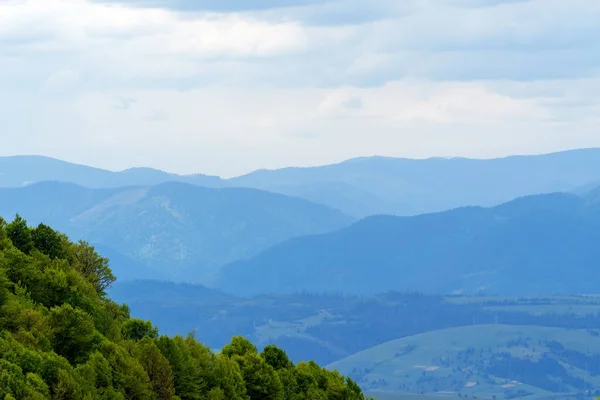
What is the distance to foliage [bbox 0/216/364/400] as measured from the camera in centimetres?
8144

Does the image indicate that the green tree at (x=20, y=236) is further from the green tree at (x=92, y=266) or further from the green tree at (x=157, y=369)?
the green tree at (x=157, y=369)

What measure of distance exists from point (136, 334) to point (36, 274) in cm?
1101

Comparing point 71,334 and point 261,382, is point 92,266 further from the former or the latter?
point 71,334

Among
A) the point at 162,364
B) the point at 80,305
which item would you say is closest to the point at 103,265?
the point at 80,305

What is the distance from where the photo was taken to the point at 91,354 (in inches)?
3472

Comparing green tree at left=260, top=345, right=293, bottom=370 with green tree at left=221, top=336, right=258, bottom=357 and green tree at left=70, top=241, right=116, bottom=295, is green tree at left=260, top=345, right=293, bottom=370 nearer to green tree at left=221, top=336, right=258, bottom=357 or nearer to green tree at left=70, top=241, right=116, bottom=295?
green tree at left=221, top=336, right=258, bottom=357

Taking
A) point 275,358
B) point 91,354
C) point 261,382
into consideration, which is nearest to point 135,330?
point 261,382

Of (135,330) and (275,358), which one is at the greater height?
(135,330)

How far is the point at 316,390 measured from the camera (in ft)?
390

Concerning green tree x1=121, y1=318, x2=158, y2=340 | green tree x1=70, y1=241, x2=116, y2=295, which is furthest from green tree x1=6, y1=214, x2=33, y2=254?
green tree x1=121, y1=318, x2=158, y2=340

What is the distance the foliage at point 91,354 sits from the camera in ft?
267

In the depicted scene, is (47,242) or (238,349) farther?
(47,242)

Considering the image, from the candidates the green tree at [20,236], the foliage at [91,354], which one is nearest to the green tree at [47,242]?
the foliage at [91,354]

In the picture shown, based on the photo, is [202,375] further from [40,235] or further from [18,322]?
[40,235]
